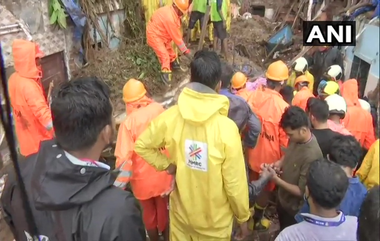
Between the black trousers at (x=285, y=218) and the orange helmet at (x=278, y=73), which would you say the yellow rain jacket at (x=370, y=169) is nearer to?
the black trousers at (x=285, y=218)

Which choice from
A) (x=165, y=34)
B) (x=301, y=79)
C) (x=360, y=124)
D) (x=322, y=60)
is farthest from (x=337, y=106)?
(x=165, y=34)

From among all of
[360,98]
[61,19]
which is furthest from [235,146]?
[61,19]

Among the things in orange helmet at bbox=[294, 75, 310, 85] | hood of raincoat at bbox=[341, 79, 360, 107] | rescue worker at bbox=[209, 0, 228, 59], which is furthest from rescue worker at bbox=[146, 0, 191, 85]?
hood of raincoat at bbox=[341, 79, 360, 107]

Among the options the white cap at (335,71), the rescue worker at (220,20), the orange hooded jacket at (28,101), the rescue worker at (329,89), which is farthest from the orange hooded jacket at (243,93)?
the rescue worker at (220,20)

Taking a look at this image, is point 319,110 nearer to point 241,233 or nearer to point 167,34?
point 241,233

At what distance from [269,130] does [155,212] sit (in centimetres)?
118

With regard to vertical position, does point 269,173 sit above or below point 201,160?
below

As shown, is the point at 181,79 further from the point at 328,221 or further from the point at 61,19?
the point at 328,221

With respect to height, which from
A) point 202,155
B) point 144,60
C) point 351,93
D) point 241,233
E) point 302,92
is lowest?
point 241,233

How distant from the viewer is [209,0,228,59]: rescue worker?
625 cm

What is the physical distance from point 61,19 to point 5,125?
4.92 meters

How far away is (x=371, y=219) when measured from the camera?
103 centimetres

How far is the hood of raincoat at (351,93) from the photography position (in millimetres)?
3250

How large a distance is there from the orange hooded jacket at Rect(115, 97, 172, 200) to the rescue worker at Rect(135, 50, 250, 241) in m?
0.37
